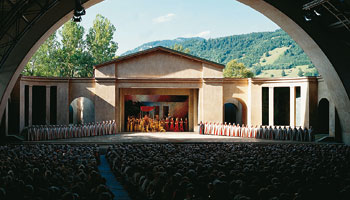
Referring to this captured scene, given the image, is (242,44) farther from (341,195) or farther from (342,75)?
(341,195)

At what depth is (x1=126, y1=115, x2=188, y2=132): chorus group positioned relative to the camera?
92.9ft

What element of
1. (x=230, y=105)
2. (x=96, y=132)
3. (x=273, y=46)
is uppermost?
(x=273, y=46)

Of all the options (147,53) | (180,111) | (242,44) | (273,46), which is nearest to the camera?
(147,53)

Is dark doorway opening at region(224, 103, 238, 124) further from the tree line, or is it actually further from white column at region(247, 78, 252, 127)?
the tree line

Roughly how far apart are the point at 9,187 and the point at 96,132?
1821 centimetres

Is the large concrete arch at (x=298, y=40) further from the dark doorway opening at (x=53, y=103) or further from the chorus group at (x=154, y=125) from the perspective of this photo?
the chorus group at (x=154, y=125)

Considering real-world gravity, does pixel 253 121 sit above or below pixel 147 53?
below

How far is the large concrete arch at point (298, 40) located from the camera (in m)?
17.8

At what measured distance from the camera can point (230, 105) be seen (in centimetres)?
3328

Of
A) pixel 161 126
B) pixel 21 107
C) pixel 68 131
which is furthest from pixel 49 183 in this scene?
pixel 161 126

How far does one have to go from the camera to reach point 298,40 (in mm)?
20000

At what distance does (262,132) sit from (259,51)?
112m

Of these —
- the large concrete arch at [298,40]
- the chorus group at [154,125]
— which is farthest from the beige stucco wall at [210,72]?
the large concrete arch at [298,40]

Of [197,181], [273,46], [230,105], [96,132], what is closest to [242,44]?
[273,46]
